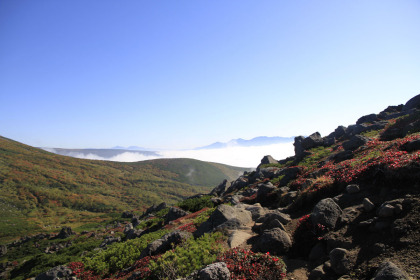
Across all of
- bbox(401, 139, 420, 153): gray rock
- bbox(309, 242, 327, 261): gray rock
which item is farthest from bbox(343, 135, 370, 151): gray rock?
bbox(309, 242, 327, 261): gray rock

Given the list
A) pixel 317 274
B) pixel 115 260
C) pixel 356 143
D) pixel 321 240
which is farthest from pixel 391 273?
pixel 356 143

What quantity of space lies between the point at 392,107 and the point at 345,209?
5343cm

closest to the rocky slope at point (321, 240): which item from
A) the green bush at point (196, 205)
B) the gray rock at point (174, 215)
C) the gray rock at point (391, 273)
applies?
the gray rock at point (391, 273)

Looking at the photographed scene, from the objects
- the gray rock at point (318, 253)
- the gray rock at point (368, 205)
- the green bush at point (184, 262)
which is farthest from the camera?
the gray rock at point (368, 205)

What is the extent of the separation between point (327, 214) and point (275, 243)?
263cm

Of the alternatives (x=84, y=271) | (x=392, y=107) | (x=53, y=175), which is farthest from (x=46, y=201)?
(x=392, y=107)

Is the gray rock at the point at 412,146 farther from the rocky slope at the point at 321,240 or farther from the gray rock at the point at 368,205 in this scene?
the gray rock at the point at 368,205

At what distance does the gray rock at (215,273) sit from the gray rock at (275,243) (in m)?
2.59

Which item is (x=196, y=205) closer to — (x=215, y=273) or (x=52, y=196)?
(x=215, y=273)

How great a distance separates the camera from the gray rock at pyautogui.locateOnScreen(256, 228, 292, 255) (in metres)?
8.98

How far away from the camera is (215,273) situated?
23.2 feet

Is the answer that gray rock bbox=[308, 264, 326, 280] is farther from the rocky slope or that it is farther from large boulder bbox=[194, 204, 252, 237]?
large boulder bbox=[194, 204, 252, 237]

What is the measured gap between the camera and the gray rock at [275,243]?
8984 mm

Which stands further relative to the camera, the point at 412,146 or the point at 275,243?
the point at 412,146
